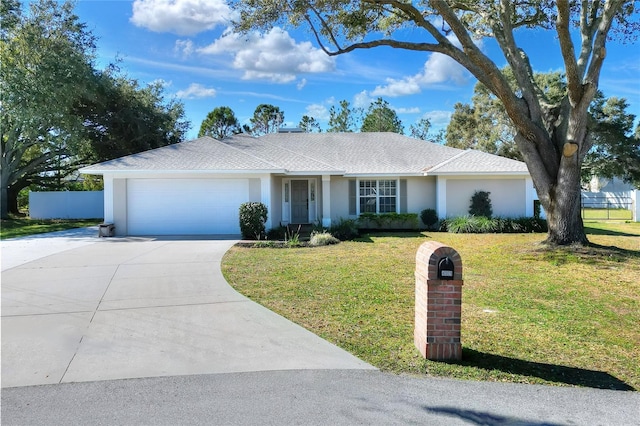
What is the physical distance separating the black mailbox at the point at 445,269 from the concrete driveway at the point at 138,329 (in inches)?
49.6

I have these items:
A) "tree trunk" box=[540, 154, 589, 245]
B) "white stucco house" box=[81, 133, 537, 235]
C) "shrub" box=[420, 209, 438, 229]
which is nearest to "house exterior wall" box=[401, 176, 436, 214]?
"white stucco house" box=[81, 133, 537, 235]

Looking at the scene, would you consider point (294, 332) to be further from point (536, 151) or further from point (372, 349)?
point (536, 151)

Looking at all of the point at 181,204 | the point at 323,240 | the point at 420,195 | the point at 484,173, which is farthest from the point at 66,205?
the point at 484,173

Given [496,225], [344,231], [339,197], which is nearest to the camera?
[344,231]

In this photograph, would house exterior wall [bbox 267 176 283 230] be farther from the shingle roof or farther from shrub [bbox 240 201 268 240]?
shrub [bbox 240 201 268 240]

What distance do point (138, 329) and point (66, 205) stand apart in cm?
2957

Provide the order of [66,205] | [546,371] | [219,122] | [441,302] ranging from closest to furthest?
[546,371] → [441,302] → [66,205] → [219,122]

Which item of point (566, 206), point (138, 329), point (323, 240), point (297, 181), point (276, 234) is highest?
point (297, 181)

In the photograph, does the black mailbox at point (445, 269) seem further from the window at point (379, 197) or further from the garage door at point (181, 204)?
the window at point (379, 197)

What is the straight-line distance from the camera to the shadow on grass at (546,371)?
382cm

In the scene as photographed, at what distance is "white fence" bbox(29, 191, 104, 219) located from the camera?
2939 centimetres

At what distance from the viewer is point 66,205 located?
29734 millimetres

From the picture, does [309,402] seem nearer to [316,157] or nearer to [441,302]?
[441,302]

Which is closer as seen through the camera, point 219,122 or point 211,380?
point 211,380
